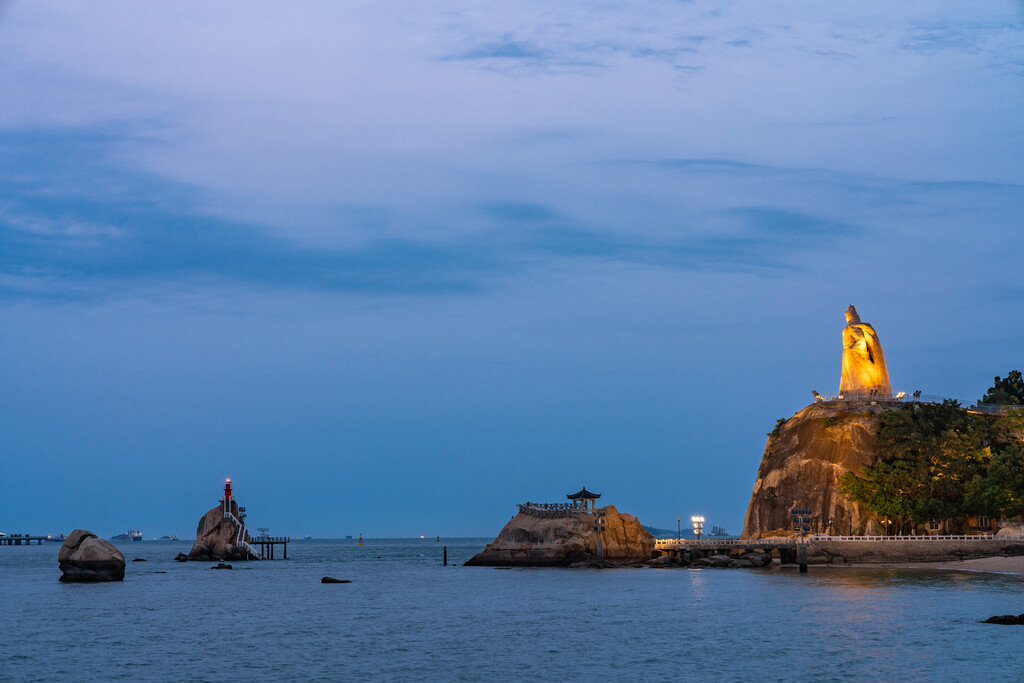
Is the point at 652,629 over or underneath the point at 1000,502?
underneath

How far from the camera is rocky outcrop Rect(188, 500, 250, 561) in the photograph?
14088 cm

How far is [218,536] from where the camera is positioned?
142 m

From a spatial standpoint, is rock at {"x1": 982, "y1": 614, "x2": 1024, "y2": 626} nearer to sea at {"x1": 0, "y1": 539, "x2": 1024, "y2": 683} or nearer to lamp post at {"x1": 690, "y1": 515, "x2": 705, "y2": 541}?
sea at {"x1": 0, "y1": 539, "x2": 1024, "y2": 683}

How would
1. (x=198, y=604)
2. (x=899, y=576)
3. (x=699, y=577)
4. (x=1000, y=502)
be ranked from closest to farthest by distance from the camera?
1. (x=198, y=604)
2. (x=899, y=576)
3. (x=699, y=577)
4. (x=1000, y=502)

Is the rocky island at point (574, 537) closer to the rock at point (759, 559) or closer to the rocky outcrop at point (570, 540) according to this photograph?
the rocky outcrop at point (570, 540)

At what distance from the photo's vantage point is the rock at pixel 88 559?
88.6 m

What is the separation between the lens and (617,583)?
3410 inches

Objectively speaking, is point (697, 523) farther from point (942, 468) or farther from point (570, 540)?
point (942, 468)

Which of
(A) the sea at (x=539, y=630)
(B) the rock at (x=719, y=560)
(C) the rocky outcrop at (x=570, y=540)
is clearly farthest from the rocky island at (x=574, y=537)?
(A) the sea at (x=539, y=630)

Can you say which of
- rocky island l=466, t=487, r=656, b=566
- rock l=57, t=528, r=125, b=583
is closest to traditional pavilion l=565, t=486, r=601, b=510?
rocky island l=466, t=487, r=656, b=566

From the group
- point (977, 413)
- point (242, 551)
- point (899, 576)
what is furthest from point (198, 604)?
point (977, 413)

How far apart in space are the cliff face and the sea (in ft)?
82.6

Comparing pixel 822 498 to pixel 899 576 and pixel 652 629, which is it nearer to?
pixel 899 576

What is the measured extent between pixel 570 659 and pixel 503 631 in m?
11.2
